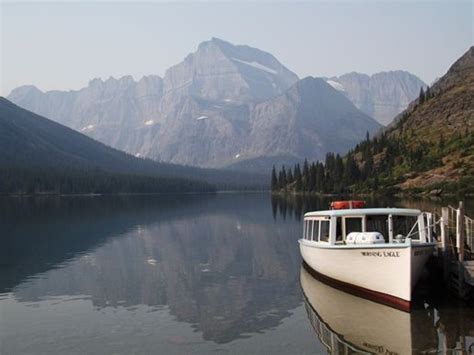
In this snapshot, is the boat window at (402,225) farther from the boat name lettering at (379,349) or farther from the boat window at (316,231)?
the boat name lettering at (379,349)

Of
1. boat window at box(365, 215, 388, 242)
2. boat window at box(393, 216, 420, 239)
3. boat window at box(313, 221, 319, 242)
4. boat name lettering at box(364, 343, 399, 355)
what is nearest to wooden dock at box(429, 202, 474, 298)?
boat window at box(393, 216, 420, 239)

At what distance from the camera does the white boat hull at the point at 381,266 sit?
29766 millimetres

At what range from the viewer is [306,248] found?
4162 centimetres

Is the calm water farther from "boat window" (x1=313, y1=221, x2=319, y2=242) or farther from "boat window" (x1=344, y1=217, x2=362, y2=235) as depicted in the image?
"boat window" (x1=344, y1=217, x2=362, y2=235)

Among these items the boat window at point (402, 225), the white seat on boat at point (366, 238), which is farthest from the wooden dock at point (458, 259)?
the white seat on boat at point (366, 238)

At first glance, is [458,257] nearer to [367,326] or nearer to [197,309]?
[367,326]

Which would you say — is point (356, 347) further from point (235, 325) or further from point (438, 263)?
point (438, 263)

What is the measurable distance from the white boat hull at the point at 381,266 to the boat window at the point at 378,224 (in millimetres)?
3105

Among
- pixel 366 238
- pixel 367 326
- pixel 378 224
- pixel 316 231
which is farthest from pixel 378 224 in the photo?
pixel 367 326

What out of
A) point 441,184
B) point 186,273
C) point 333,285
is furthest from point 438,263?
point 441,184

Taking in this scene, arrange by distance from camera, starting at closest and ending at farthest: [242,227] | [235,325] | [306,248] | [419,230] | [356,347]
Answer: [356,347] → [235,325] → [419,230] → [306,248] → [242,227]

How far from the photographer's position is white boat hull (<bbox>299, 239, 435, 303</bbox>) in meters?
29.8

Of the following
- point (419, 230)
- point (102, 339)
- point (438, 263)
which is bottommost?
point (102, 339)

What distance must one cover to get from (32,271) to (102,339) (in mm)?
23525
